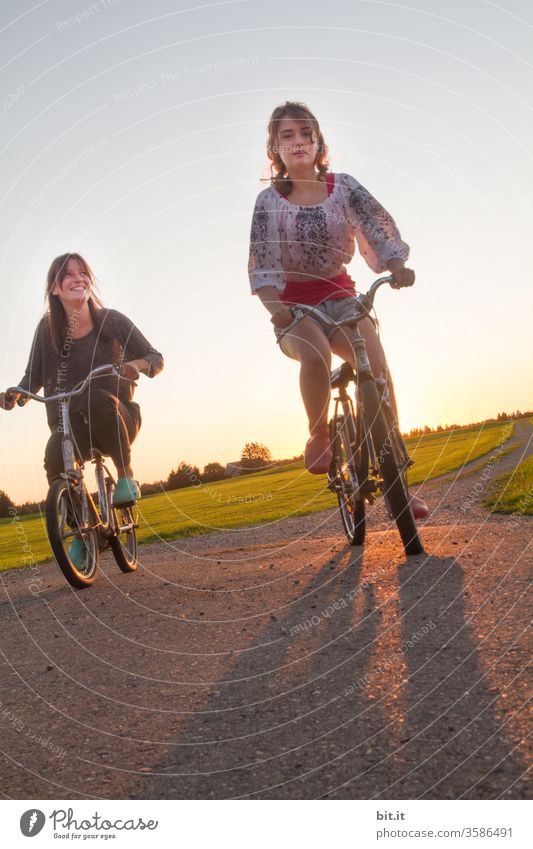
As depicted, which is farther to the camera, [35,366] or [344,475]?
[35,366]

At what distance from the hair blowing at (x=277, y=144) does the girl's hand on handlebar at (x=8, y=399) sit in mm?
2908

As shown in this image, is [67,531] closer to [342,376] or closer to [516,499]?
[342,376]

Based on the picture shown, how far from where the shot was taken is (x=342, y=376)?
6.56m

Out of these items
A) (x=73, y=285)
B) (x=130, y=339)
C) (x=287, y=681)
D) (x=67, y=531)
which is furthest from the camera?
(x=130, y=339)

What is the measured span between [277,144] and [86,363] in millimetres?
2662

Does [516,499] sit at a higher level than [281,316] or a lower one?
lower

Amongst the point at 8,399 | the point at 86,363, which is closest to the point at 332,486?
the point at 86,363

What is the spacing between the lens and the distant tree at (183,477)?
963 cm

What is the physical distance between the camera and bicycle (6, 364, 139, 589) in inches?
243

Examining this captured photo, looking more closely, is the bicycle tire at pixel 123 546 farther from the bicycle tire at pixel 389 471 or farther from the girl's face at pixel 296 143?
the girl's face at pixel 296 143

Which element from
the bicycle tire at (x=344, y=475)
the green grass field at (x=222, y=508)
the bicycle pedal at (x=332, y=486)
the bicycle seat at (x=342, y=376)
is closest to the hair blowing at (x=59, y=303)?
the bicycle seat at (x=342, y=376)
